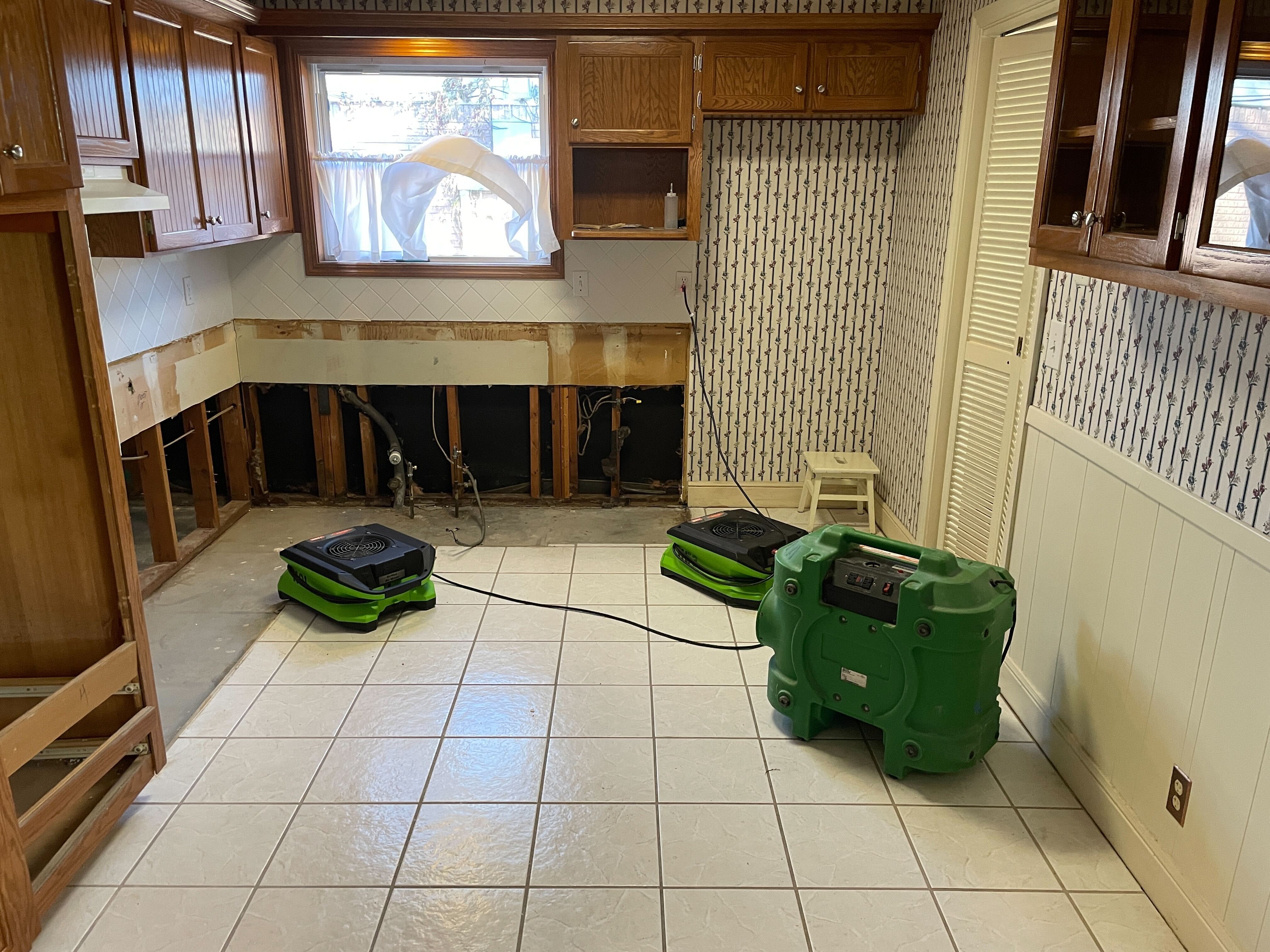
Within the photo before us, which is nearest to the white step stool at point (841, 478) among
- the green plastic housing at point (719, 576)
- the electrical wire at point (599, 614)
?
the green plastic housing at point (719, 576)

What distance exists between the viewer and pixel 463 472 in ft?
16.8

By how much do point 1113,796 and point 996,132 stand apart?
2.52 metres

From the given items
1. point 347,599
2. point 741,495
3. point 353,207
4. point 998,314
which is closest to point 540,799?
point 347,599

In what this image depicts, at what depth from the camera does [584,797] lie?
272 centimetres

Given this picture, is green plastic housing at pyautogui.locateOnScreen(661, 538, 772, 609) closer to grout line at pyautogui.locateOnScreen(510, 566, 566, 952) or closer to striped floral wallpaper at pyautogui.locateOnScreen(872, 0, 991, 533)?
grout line at pyautogui.locateOnScreen(510, 566, 566, 952)

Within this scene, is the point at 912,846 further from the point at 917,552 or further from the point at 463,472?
the point at 463,472

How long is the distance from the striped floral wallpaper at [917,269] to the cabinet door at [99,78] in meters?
3.29

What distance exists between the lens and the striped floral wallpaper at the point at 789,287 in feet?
15.5

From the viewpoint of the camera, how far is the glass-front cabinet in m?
1.83

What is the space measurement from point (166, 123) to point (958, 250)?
3.24m

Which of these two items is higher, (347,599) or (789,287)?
(789,287)

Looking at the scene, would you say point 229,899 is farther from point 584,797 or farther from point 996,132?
point 996,132

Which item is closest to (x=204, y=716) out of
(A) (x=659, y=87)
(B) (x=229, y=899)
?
(B) (x=229, y=899)

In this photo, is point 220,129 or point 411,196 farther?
point 411,196
